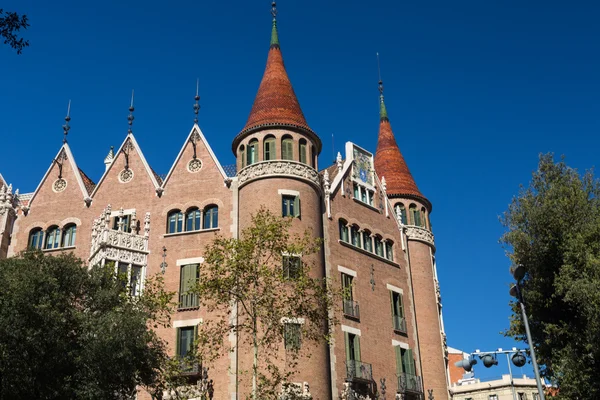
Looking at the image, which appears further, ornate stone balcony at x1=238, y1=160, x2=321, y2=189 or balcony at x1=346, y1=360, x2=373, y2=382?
ornate stone balcony at x1=238, y1=160, x2=321, y2=189

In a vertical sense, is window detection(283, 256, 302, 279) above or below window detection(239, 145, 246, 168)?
below

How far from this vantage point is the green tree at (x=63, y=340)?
2195 cm

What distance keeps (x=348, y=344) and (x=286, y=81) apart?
14366mm

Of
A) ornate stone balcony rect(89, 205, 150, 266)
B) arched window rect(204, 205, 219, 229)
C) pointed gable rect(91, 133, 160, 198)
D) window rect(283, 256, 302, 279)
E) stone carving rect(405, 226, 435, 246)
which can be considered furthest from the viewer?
stone carving rect(405, 226, 435, 246)

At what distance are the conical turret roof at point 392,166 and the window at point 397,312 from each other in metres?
6.62

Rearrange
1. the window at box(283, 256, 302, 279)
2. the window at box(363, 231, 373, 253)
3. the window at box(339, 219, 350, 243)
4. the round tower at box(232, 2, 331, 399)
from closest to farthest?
1. the window at box(283, 256, 302, 279)
2. the round tower at box(232, 2, 331, 399)
3. the window at box(339, 219, 350, 243)
4. the window at box(363, 231, 373, 253)

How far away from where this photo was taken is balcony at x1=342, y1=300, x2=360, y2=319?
32875 millimetres


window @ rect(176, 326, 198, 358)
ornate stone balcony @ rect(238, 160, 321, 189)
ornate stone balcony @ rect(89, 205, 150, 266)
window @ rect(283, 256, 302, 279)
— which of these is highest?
ornate stone balcony @ rect(238, 160, 321, 189)

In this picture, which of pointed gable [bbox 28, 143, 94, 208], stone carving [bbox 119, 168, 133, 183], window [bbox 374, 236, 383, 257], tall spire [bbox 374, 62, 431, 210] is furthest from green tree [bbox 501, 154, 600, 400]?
pointed gable [bbox 28, 143, 94, 208]

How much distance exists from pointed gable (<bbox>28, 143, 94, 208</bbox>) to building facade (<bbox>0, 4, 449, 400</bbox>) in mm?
63

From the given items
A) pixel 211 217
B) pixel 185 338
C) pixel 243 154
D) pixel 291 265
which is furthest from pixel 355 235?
pixel 185 338

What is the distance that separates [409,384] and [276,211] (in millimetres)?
10812

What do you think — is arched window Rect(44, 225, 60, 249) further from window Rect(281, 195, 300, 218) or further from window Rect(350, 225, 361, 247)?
window Rect(350, 225, 361, 247)

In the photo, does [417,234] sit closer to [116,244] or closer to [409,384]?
[409,384]
